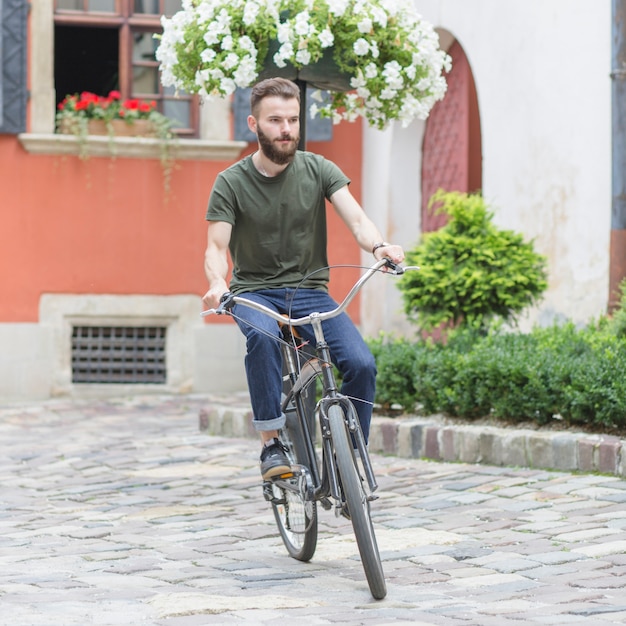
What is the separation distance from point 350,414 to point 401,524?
131 centimetres

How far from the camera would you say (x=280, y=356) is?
16.1ft

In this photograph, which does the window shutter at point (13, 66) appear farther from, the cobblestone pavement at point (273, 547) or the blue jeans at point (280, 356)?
the blue jeans at point (280, 356)

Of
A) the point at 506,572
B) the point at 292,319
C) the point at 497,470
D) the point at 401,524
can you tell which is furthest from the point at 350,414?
the point at 497,470

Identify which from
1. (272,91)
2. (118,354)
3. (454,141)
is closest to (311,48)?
(272,91)

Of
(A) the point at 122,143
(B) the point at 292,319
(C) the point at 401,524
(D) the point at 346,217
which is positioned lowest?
(C) the point at 401,524

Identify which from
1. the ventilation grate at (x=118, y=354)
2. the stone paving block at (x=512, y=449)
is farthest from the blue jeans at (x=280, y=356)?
the ventilation grate at (x=118, y=354)

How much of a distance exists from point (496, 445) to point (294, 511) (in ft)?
7.12

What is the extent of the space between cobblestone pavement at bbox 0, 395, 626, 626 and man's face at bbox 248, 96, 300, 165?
1494mm

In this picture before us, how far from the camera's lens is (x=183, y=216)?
12.0m

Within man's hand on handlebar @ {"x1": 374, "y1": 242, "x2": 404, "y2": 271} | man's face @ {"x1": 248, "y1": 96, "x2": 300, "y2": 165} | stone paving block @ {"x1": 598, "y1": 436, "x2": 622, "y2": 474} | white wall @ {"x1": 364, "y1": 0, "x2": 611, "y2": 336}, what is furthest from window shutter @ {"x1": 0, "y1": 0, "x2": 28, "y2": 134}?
man's hand on handlebar @ {"x1": 374, "y1": 242, "x2": 404, "y2": 271}

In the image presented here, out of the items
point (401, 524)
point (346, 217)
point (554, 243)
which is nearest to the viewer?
point (346, 217)

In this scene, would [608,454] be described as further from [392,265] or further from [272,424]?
[392,265]

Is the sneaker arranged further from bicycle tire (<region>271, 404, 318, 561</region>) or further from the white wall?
the white wall

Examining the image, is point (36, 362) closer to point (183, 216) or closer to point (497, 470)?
point (183, 216)
